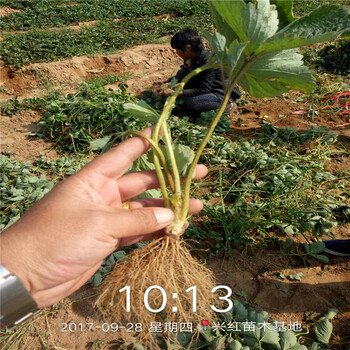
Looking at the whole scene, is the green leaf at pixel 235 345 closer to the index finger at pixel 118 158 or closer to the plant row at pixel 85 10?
the index finger at pixel 118 158

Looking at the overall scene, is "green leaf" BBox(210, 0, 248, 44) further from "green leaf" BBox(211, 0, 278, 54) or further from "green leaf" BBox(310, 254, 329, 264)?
"green leaf" BBox(310, 254, 329, 264)

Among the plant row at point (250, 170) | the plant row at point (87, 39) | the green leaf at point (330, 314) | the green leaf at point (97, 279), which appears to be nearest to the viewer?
the green leaf at point (330, 314)

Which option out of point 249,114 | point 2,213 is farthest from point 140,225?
point 249,114

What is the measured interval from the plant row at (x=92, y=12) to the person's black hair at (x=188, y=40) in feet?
22.1

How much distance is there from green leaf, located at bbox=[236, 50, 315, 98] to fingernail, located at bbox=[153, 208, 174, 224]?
0.84 meters

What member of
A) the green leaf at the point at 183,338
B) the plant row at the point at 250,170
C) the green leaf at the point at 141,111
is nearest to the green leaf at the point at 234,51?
the green leaf at the point at 141,111

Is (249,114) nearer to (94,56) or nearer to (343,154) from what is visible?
(343,154)

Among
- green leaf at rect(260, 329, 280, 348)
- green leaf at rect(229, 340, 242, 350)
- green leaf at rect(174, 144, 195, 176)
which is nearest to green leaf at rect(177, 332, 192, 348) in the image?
green leaf at rect(229, 340, 242, 350)

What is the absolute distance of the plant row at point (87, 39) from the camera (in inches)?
260

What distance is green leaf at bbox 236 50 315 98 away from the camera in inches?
57.6

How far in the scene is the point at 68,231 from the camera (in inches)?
50.3

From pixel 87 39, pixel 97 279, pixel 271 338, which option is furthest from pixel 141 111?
pixel 87 39

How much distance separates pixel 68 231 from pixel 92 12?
11055 millimetres

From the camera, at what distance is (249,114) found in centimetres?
449
